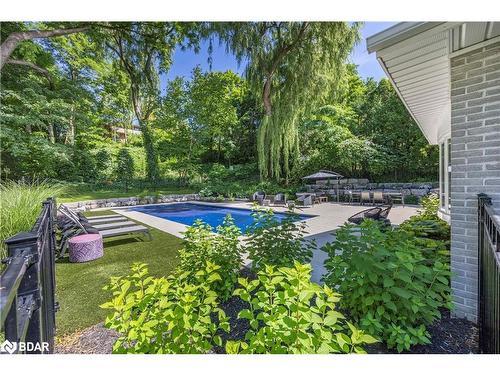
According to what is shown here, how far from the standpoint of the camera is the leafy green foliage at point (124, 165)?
1529 centimetres

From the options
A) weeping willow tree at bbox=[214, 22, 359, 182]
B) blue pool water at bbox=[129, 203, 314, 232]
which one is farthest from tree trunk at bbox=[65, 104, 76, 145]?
weeping willow tree at bbox=[214, 22, 359, 182]

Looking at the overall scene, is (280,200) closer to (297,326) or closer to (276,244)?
(276,244)

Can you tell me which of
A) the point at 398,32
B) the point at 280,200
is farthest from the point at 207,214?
the point at 398,32

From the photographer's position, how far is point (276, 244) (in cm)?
258

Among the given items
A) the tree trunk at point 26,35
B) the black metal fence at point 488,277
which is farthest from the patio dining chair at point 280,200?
the black metal fence at point 488,277

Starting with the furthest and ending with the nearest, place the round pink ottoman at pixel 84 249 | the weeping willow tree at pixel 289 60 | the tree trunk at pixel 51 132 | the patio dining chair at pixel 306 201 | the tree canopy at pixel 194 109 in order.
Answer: the tree trunk at pixel 51 132, the patio dining chair at pixel 306 201, the tree canopy at pixel 194 109, the weeping willow tree at pixel 289 60, the round pink ottoman at pixel 84 249

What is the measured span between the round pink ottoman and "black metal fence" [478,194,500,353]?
4.78m

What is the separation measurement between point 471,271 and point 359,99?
611 inches

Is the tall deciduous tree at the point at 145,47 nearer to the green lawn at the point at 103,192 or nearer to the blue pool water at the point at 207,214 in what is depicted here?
the blue pool water at the point at 207,214

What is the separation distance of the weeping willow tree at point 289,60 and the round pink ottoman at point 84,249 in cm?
561

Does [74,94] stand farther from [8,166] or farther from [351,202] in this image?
[351,202]

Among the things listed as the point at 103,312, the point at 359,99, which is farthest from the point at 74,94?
the point at 359,99

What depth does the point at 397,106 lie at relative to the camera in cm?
1339
